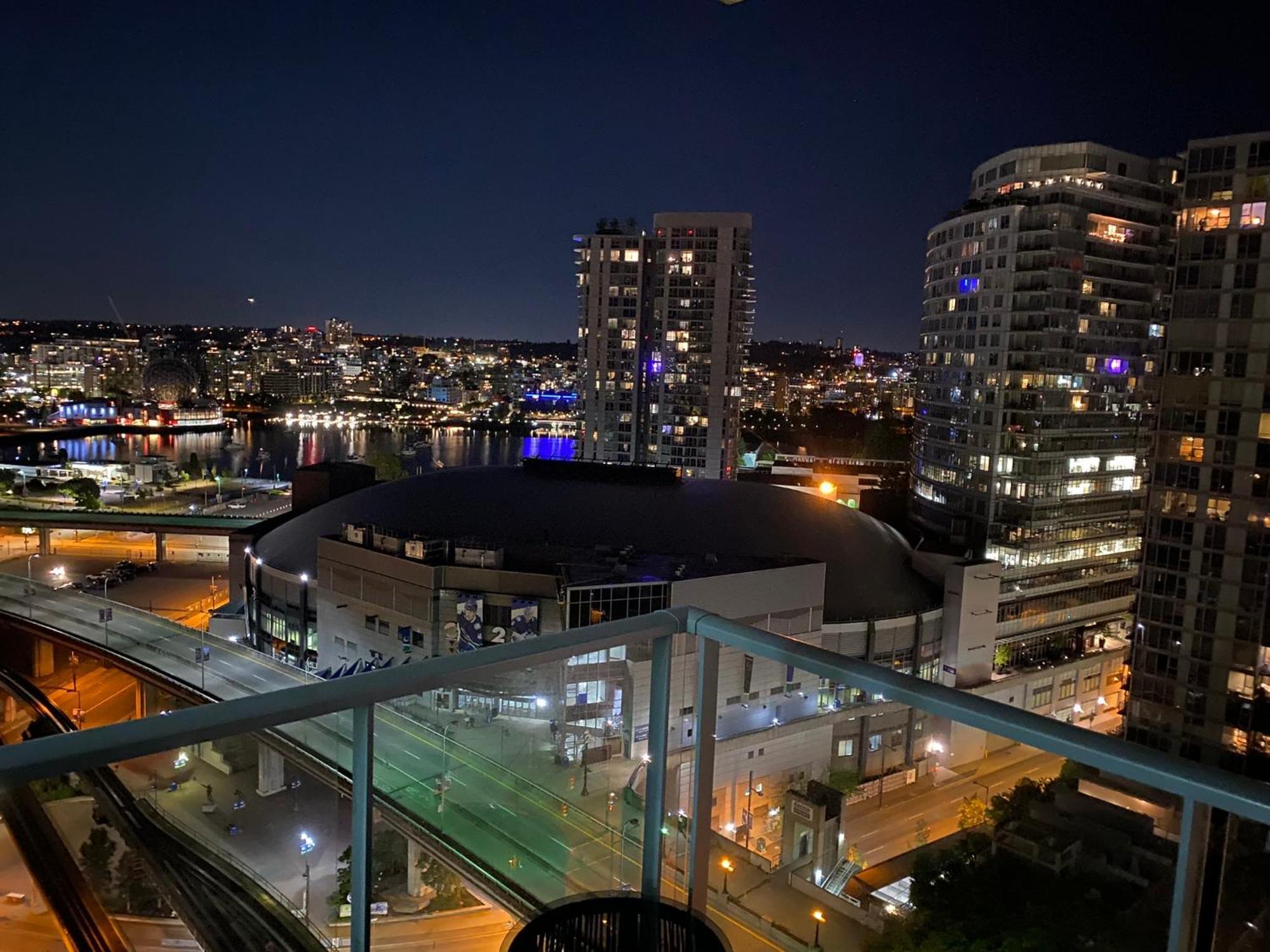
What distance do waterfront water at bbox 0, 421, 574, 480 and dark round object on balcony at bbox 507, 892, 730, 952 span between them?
40822mm

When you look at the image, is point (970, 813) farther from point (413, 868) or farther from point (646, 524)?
point (646, 524)

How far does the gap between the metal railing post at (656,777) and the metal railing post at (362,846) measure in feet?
1.28

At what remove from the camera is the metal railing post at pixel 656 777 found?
1215 mm

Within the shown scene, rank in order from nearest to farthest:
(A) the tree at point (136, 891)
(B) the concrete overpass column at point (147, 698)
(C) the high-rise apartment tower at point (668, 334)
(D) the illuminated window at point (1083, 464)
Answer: (A) the tree at point (136, 891) < (B) the concrete overpass column at point (147, 698) < (D) the illuminated window at point (1083, 464) < (C) the high-rise apartment tower at point (668, 334)

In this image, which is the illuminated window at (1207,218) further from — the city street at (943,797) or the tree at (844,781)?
the tree at (844,781)

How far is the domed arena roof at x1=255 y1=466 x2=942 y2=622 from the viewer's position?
13.8 meters

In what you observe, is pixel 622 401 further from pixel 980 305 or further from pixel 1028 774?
pixel 1028 774

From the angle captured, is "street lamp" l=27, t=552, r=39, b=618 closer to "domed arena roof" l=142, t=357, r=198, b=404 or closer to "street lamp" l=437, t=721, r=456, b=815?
"street lamp" l=437, t=721, r=456, b=815

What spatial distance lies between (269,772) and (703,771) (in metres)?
0.58

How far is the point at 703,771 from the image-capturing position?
1.26 metres

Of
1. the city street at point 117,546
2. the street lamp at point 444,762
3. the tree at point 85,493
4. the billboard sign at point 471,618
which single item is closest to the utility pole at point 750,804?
the street lamp at point 444,762

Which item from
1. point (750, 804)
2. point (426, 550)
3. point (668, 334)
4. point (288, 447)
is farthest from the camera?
point (288, 447)

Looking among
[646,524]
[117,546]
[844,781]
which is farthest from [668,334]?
[844,781]

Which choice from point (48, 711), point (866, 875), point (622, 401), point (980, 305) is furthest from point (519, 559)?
point (622, 401)
